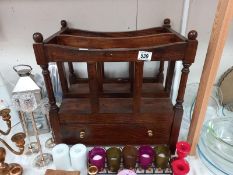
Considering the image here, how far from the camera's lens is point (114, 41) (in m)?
0.69

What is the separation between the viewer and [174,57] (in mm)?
597

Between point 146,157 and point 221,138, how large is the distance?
34 centimetres

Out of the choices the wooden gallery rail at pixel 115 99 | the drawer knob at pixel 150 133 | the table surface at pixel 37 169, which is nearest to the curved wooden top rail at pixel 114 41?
the wooden gallery rail at pixel 115 99

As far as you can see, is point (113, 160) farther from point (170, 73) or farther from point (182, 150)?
point (170, 73)

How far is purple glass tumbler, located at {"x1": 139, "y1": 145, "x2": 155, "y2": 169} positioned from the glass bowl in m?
0.21

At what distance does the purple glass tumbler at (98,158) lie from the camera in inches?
25.9

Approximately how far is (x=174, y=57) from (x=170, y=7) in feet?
1.05

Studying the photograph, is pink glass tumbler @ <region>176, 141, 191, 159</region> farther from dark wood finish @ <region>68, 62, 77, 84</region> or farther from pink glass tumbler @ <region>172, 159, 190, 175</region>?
dark wood finish @ <region>68, 62, 77, 84</region>

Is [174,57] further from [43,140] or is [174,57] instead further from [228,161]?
[43,140]

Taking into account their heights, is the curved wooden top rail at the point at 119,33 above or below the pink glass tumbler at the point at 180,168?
above

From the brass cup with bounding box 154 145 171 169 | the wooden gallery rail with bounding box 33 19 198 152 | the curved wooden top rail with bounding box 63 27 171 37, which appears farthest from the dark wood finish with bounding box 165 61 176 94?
the brass cup with bounding box 154 145 171 169

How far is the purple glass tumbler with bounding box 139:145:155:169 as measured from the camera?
0.66 meters

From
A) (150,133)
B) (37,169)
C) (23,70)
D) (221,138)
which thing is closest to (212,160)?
(221,138)

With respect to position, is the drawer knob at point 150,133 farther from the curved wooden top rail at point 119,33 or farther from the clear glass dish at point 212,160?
the curved wooden top rail at point 119,33
